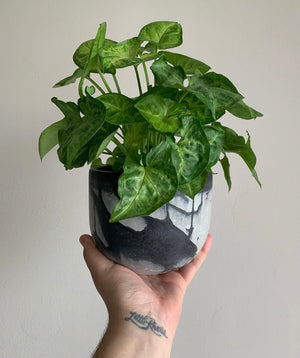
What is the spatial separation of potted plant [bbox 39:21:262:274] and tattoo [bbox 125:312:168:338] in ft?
0.31

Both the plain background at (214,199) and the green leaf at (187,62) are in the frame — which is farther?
the plain background at (214,199)

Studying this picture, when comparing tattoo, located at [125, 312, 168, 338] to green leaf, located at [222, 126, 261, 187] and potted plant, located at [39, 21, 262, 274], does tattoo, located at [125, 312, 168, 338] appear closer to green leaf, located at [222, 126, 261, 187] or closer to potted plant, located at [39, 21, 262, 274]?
potted plant, located at [39, 21, 262, 274]

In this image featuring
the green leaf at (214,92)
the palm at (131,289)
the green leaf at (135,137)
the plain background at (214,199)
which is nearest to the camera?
the green leaf at (214,92)

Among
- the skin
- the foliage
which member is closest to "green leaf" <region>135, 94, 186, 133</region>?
the foliage

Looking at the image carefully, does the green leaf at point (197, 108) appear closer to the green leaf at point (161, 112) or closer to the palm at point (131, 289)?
the green leaf at point (161, 112)

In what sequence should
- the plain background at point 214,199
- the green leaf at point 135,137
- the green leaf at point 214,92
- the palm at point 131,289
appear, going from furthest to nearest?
the plain background at point 214,199 < the palm at point 131,289 < the green leaf at point 135,137 < the green leaf at point 214,92

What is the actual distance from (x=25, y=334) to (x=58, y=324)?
0.37ft

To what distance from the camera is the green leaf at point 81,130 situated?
59 cm

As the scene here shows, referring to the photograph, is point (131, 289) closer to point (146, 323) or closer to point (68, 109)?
point (146, 323)

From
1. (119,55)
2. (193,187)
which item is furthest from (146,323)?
(119,55)

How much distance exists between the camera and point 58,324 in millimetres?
1273

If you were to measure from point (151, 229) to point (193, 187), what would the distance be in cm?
11

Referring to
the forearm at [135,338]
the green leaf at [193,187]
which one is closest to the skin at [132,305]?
the forearm at [135,338]

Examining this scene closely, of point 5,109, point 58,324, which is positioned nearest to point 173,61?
point 5,109
